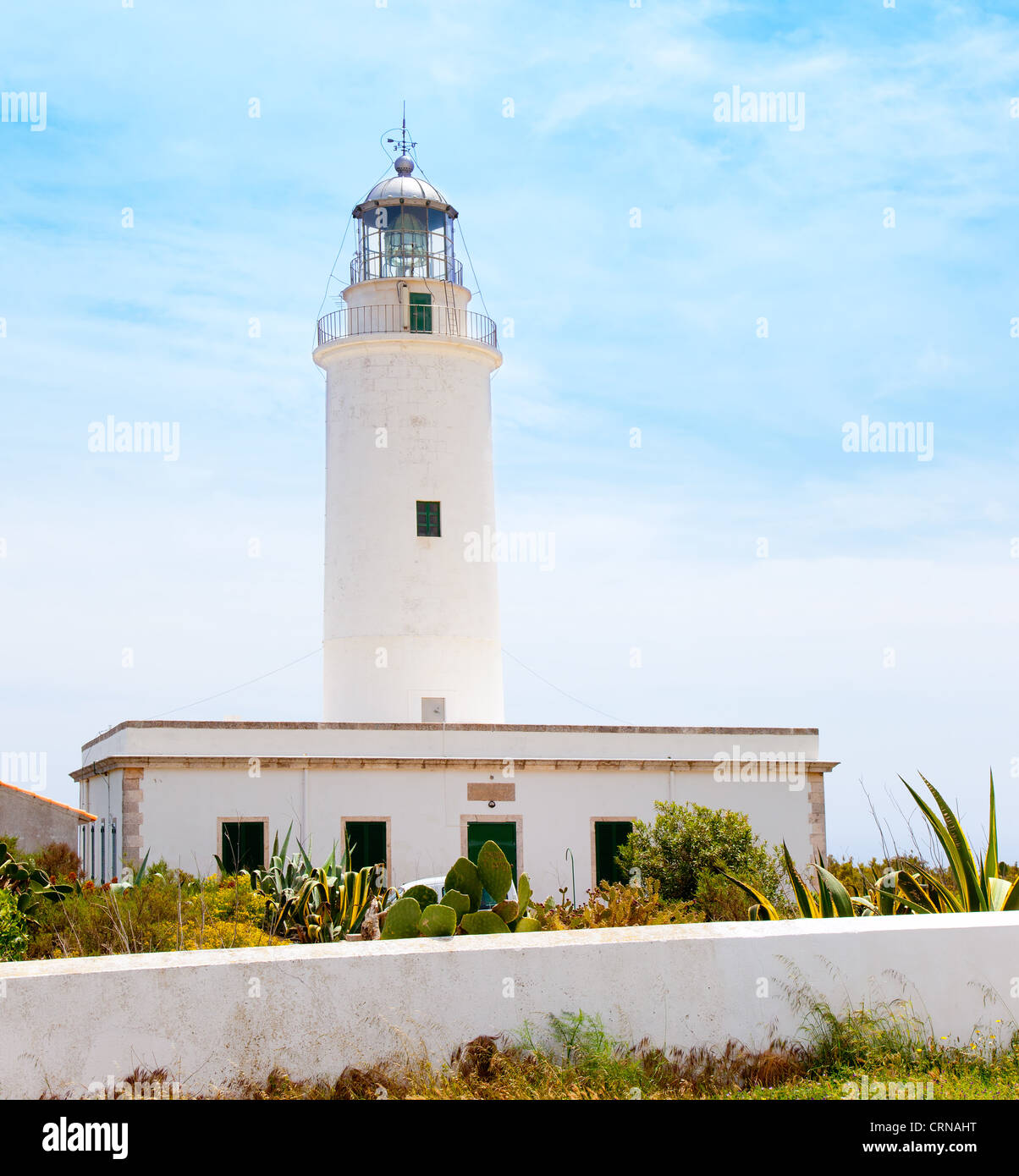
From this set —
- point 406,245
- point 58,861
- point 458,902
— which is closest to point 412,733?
point 58,861

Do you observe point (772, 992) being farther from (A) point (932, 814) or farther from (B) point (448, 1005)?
(A) point (932, 814)

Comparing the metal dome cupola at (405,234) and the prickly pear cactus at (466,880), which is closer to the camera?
the prickly pear cactus at (466,880)

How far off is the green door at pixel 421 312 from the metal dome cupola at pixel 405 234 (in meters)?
0.64

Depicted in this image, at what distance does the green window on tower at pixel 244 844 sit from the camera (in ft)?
63.3

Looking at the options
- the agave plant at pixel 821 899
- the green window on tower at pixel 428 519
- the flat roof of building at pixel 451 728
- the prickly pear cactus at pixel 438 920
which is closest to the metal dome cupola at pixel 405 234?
the green window on tower at pixel 428 519

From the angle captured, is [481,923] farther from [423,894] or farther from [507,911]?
[423,894]

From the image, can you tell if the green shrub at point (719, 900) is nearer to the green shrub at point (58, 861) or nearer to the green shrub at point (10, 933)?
the green shrub at point (10, 933)

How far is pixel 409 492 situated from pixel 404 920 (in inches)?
640

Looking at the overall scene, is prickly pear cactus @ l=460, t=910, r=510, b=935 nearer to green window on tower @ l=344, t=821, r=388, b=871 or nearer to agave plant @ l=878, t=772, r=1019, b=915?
agave plant @ l=878, t=772, r=1019, b=915

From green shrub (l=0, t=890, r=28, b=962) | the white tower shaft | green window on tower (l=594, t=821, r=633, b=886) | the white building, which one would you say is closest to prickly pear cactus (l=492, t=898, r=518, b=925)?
green shrub (l=0, t=890, r=28, b=962)

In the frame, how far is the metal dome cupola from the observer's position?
25.3 metres

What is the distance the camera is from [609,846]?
20594 millimetres
